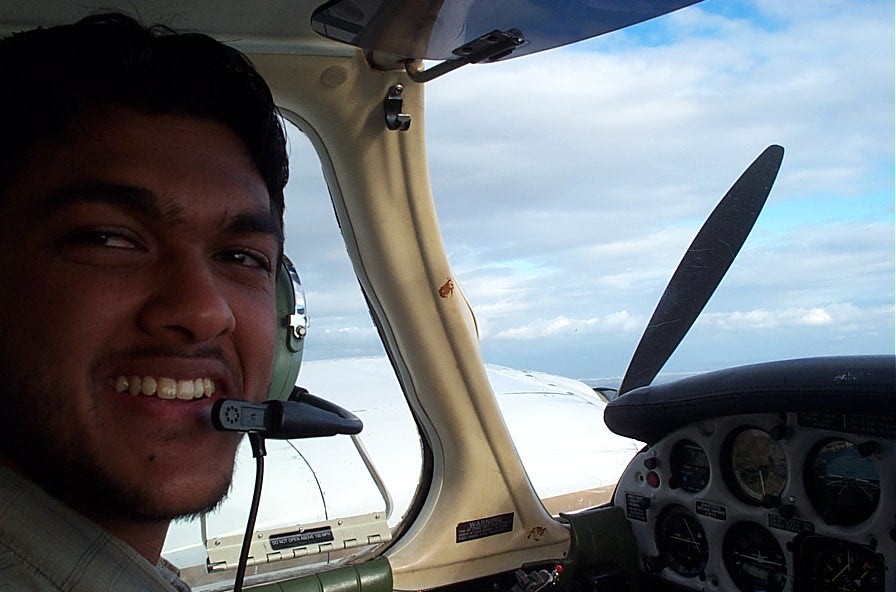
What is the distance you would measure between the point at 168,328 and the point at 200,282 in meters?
0.07

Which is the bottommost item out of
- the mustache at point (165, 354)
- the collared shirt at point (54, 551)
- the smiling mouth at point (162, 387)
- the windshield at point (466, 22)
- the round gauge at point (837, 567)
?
the round gauge at point (837, 567)

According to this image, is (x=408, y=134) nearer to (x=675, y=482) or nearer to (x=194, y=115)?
(x=194, y=115)

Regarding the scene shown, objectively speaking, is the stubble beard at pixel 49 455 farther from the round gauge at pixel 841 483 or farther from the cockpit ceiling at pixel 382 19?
the round gauge at pixel 841 483

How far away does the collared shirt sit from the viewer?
2.23 feet

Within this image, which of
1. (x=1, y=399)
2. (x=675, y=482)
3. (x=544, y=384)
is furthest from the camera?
(x=544, y=384)

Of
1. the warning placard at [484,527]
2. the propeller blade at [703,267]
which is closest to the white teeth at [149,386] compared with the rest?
the propeller blade at [703,267]

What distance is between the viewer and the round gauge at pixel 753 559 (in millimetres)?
2053

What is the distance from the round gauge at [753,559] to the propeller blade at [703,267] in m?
0.56

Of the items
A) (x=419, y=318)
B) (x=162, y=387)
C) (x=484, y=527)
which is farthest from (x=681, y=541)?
(x=162, y=387)

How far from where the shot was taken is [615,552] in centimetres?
246

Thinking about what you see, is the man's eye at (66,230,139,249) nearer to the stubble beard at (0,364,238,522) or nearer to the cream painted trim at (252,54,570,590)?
the stubble beard at (0,364,238,522)

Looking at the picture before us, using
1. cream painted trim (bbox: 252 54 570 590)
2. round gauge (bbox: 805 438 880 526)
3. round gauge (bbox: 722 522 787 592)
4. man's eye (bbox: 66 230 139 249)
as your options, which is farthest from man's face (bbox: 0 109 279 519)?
round gauge (bbox: 722 522 787 592)

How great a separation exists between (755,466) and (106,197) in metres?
1.94

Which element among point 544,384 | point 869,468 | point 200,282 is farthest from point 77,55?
point 544,384
